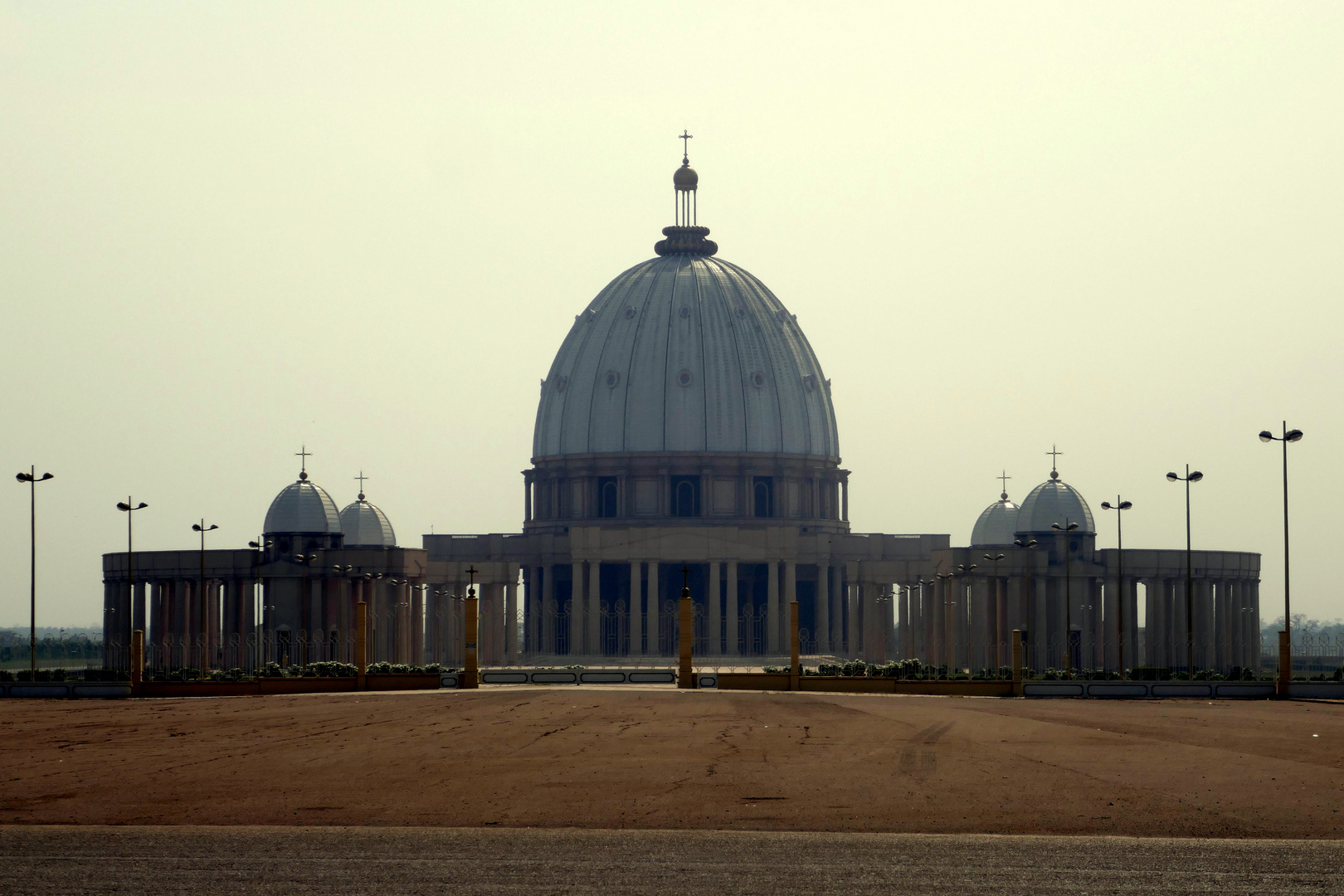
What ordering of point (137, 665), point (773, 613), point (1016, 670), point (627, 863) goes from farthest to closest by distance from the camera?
point (773, 613), point (1016, 670), point (137, 665), point (627, 863)

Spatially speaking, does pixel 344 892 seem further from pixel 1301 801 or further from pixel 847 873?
pixel 1301 801

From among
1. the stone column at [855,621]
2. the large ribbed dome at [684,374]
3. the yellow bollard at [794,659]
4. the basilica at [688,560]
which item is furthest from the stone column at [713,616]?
the yellow bollard at [794,659]

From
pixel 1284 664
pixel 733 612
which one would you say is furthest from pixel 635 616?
pixel 1284 664

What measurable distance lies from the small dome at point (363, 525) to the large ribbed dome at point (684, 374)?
1282 centimetres

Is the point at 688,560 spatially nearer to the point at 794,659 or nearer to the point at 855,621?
the point at 855,621

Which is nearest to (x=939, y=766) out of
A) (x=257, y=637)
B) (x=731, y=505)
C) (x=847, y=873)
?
(x=847, y=873)

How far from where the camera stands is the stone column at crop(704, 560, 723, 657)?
110 metres

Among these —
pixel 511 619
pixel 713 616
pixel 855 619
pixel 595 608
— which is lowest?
pixel 855 619

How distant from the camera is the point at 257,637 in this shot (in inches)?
4006

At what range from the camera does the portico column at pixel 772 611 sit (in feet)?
367

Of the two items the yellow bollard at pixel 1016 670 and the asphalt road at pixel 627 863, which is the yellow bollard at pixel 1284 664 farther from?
the asphalt road at pixel 627 863

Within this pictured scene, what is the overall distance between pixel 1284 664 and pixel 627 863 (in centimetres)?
4372

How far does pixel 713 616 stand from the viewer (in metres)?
111

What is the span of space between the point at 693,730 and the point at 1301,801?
1630 centimetres
